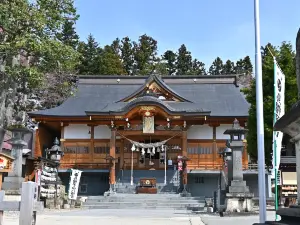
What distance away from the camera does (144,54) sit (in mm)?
60406

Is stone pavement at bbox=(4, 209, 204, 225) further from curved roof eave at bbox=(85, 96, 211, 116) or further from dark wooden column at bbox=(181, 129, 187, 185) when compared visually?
curved roof eave at bbox=(85, 96, 211, 116)

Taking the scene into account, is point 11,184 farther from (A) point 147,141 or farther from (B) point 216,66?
(B) point 216,66

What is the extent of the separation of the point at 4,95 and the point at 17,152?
2.55 m

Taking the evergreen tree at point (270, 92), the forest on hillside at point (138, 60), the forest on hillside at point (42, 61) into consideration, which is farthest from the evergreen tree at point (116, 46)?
the evergreen tree at point (270, 92)

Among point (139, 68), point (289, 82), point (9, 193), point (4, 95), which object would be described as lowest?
point (9, 193)

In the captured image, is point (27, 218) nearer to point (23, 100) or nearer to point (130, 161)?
point (130, 161)

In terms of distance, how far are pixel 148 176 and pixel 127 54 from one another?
121 feet

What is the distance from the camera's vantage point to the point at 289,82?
68.4 ft

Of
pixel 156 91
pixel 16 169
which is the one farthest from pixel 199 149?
pixel 16 169

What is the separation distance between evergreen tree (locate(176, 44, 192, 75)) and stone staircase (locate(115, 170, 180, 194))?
40443 millimetres

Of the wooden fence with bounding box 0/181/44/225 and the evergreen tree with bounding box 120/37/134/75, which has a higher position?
the evergreen tree with bounding box 120/37/134/75

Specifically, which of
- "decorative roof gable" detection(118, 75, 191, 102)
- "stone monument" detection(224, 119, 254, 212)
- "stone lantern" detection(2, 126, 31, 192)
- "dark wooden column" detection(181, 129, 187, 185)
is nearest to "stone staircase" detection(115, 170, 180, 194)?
"dark wooden column" detection(181, 129, 187, 185)

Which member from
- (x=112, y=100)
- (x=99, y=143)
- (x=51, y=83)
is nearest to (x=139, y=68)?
(x=51, y=83)

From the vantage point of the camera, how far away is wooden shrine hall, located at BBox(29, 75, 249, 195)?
89.1ft
